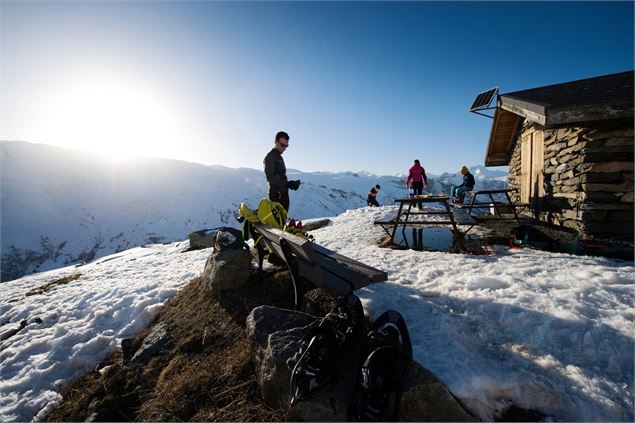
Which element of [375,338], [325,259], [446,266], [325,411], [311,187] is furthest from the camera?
[311,187]

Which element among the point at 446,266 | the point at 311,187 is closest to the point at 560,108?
the point at 446,266

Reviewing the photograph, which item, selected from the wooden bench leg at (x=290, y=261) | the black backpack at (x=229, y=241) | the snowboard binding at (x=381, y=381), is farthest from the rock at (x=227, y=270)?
the snowboard binding at (x=381, y=381)

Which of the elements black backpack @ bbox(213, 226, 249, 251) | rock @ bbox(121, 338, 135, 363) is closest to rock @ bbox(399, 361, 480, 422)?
black backpack @ bbox(213, 226, 249, 251)

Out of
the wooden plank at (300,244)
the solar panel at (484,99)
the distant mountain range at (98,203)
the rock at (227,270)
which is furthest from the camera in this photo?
the distant mountain range at (98,203)

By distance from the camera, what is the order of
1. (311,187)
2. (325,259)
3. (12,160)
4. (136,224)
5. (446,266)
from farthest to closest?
(311,187)
(12,160)
(136,224)
(446,266)
(325,259)

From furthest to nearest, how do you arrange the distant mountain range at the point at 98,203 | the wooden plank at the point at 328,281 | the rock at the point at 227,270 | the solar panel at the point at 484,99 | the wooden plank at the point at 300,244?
the distant mountain range at the point at 98,203, the solar panel at the point at 484,99, the rock at the point at 227,270, the wooden plank at the point at 328,281, the wooden plank at the point at 300,244

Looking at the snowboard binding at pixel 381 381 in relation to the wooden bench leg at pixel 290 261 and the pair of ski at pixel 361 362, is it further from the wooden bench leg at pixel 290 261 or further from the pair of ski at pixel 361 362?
the wooden bench leg at pixel 290 261

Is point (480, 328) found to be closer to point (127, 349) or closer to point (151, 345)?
point (151, 345)

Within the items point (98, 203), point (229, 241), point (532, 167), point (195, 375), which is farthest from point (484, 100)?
point (98, 203)

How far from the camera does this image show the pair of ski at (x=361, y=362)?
1.98 metres

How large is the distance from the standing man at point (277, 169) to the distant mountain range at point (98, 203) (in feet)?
106

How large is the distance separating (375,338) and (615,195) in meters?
6.80

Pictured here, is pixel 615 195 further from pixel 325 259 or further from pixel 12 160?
pixel 12 160

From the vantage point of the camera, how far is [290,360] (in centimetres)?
233
